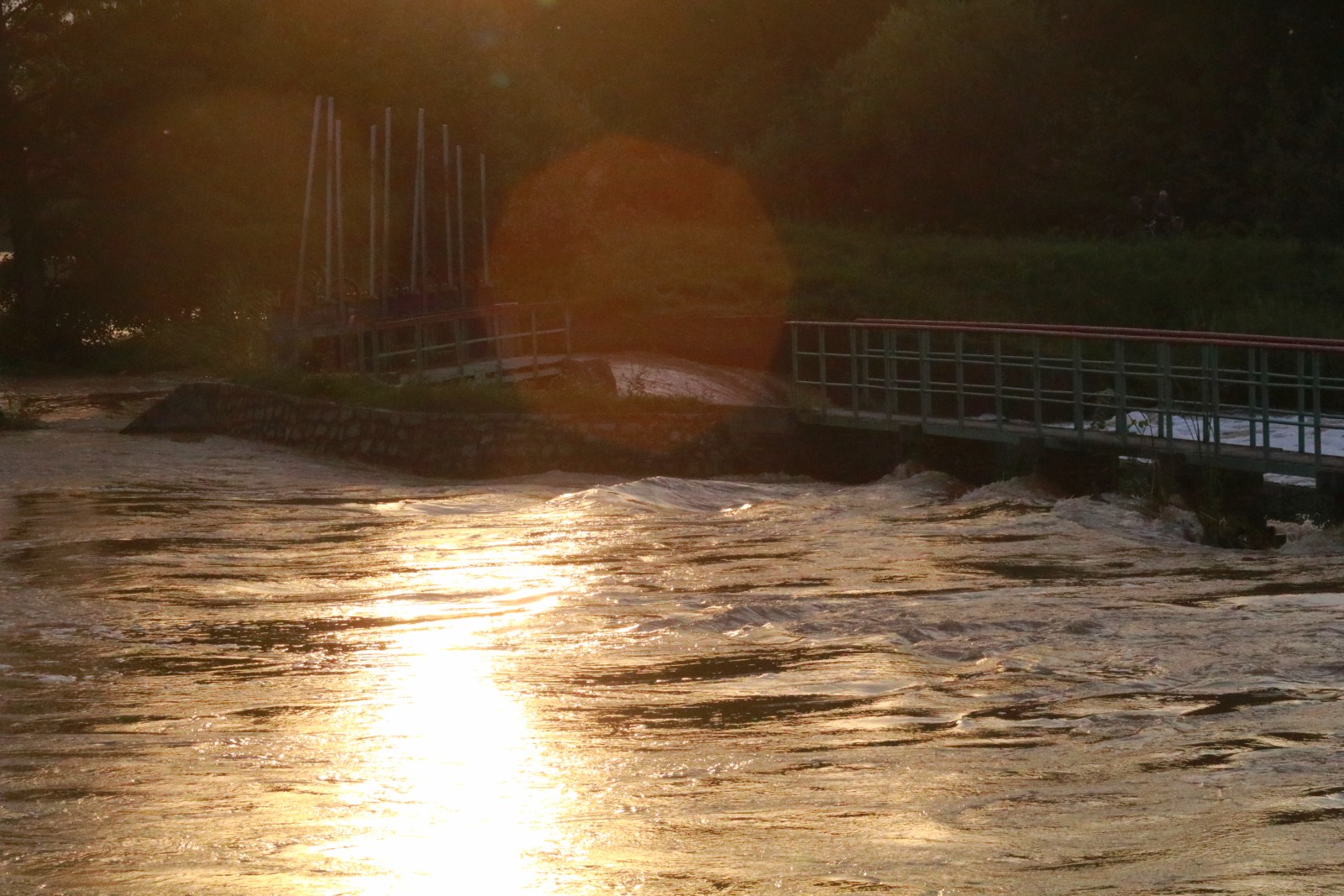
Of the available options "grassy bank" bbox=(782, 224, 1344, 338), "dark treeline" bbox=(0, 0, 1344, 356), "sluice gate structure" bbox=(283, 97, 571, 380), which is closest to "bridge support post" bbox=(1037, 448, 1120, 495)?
"sluice gate structure" bbox=(283, 97, 571, 380)

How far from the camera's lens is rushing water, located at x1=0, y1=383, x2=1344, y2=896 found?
5.54 m

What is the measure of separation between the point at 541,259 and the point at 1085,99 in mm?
18177

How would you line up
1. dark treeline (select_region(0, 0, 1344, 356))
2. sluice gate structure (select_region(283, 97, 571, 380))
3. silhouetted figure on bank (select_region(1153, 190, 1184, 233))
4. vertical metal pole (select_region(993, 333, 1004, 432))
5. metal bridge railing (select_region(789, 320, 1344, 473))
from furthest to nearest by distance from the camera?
silhouetted figure on bank (select_region(1153, 190, 1184, 233)), dark treeline (select_region(0, 0, 1344, 356)), sluice gate structure (select_region(283, 97, 571, 380)), vertical metal pole (select_region(993, 333, 1004, 432)), metal bridge railing (select_region(789, 320, 1344, 473))

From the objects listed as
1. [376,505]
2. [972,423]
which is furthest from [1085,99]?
[376,505]

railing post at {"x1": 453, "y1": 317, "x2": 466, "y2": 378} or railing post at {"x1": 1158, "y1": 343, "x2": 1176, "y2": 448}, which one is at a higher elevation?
railing post at {"x1": 453, "y1": 317, "x2": 466, "y2": 378}

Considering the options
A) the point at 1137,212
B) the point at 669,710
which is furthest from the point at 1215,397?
the point at 1137,212

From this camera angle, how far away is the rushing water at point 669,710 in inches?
218

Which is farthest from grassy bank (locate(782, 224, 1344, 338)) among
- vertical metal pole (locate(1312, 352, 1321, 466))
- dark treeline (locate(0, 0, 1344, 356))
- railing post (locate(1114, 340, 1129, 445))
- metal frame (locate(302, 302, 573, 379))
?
vertical metal pole (locate(1312, 352, 1321, 466))

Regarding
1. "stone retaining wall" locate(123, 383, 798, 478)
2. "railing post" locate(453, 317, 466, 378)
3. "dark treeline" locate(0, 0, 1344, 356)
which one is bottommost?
"stone retaining wall" locate(123, 383, 798, 478)

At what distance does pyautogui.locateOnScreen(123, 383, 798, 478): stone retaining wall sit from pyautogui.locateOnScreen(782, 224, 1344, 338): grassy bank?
17.6 metres

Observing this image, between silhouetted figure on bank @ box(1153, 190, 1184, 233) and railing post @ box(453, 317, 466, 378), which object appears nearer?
railing post @ box(453, 317, 466, 378)

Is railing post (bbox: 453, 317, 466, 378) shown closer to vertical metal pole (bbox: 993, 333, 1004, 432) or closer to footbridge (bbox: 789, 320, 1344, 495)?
footbridge (bbox: 789, 320, 1344, 495)

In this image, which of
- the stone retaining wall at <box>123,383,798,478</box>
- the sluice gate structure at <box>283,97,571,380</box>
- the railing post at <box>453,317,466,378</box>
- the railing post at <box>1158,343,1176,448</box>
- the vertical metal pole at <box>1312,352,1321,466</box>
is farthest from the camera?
the sluice gate structure at <box>283,97,571,380</box>

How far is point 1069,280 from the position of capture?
41.9m
